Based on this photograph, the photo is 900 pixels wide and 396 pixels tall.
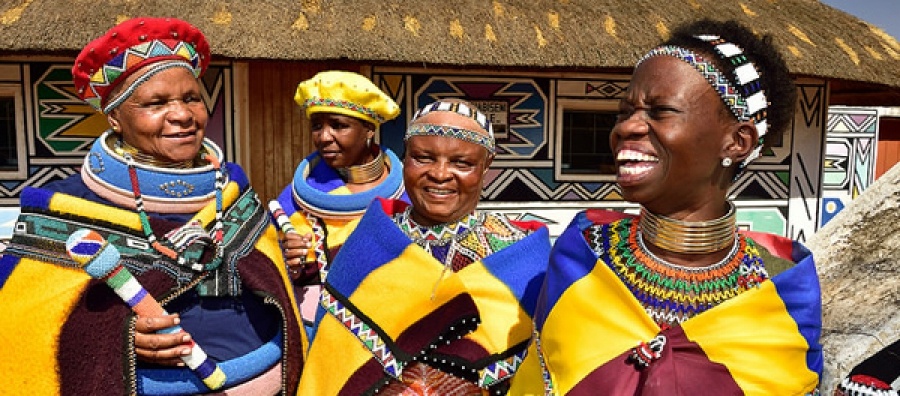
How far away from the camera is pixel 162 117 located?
6.02 ft

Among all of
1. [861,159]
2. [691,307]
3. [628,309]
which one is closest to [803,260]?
[691,307]

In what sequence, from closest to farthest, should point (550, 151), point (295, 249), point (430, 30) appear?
1. point (295, 249)
2. point (430, 30)
3. point (550, 151)

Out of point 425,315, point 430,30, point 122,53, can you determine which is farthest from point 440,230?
point 430,30

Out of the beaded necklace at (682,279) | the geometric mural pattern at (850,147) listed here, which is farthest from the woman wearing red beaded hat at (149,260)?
the geometric mural pattern at (850,147)

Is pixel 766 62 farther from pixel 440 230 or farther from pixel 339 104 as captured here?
pixel 339 104

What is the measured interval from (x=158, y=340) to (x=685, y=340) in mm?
1366

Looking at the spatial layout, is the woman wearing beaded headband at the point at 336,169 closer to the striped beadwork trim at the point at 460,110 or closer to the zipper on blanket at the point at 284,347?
the zipper on blanket at the point at 284,347

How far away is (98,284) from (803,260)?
1.81 m

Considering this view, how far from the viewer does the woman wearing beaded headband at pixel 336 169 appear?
2846 mm

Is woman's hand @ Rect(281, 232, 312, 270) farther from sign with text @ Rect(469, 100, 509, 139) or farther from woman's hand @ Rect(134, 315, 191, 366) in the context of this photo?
sign with text @ Rect(469, 100, 509, 139)

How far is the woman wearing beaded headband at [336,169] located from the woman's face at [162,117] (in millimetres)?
952

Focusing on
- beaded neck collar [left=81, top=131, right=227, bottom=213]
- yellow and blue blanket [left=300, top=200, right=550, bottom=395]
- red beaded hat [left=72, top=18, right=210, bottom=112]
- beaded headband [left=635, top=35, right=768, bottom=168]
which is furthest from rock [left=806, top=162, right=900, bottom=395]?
red beaded hat [left=72, top=18, right=210, bottom=112]

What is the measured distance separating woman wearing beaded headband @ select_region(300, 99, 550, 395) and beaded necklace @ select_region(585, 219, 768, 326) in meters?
0.38

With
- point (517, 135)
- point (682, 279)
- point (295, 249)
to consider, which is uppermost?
point (682, 279)
